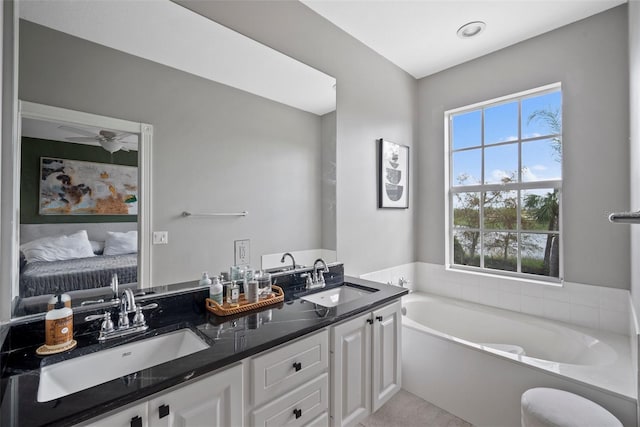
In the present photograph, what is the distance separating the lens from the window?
2357 millimetres

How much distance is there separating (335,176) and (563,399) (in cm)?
178

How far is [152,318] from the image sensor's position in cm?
131

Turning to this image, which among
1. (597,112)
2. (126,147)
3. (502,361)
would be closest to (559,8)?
(597,112)

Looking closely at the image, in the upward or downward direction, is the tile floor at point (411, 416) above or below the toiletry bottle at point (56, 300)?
below

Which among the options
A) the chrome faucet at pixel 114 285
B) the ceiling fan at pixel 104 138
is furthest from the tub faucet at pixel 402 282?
Answer: the ceiling fan at pixel 104 138

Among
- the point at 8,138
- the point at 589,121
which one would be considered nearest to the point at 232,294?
the point at 8,138

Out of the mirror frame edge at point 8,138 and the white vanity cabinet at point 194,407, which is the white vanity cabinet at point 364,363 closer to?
the white vanity cabinet at point 194,407

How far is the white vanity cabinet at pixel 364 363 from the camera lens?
142cm

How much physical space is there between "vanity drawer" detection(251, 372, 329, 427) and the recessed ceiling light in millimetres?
2567

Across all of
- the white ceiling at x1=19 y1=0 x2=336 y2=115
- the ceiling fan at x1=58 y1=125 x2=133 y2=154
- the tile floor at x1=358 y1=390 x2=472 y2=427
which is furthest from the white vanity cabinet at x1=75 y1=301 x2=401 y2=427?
the white ceiling at x1=19 y1=0 x2=336 y2=115

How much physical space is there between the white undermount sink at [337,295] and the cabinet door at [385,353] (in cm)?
22

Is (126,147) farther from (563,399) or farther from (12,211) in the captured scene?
(563,399)

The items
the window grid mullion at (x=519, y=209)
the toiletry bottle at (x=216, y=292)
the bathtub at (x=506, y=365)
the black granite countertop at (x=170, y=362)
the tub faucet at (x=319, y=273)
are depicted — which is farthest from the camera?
the window grid mullion at (x=519, y=209)

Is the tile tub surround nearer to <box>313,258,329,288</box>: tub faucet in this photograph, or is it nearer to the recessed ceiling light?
<box>313,258,329,288</box>: tub faucet
